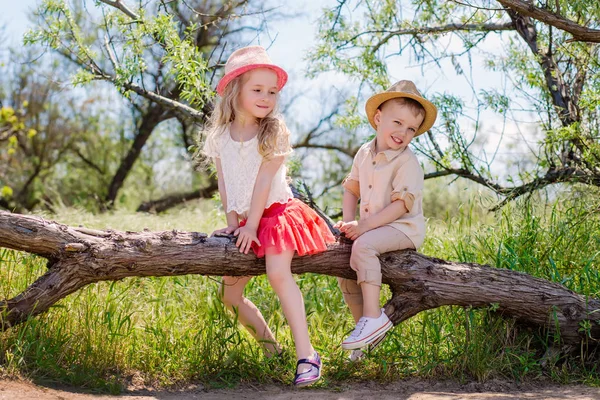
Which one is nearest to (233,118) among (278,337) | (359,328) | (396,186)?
(396,186)

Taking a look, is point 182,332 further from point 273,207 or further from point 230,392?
point 273,207

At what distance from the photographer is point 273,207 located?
146 inches

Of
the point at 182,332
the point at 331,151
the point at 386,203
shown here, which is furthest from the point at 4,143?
the point at 386,203

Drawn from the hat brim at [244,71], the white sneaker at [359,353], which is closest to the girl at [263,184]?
the hat brim at [244,71]

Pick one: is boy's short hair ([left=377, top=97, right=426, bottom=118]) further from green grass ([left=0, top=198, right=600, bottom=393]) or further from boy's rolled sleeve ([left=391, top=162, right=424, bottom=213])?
green grass ([left=0, top=198, right=600, bottom=393])

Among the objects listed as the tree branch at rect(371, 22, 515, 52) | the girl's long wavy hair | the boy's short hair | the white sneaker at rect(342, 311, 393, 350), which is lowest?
the white sneaker at rect(342, 311, 393, 350)

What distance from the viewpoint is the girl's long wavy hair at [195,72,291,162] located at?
359 centimetres

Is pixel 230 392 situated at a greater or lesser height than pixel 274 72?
lesser

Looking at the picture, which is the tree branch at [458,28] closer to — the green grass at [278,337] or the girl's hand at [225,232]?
the green grass at [278,337]

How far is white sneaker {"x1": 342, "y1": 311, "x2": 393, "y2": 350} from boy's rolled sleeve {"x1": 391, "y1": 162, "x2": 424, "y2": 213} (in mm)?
604

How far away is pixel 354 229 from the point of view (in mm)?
3719

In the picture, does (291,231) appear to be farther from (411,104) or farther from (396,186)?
(411,104)

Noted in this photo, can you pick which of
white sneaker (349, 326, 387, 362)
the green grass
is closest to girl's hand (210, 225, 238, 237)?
the green grass

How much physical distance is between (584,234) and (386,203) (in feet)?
5.78
